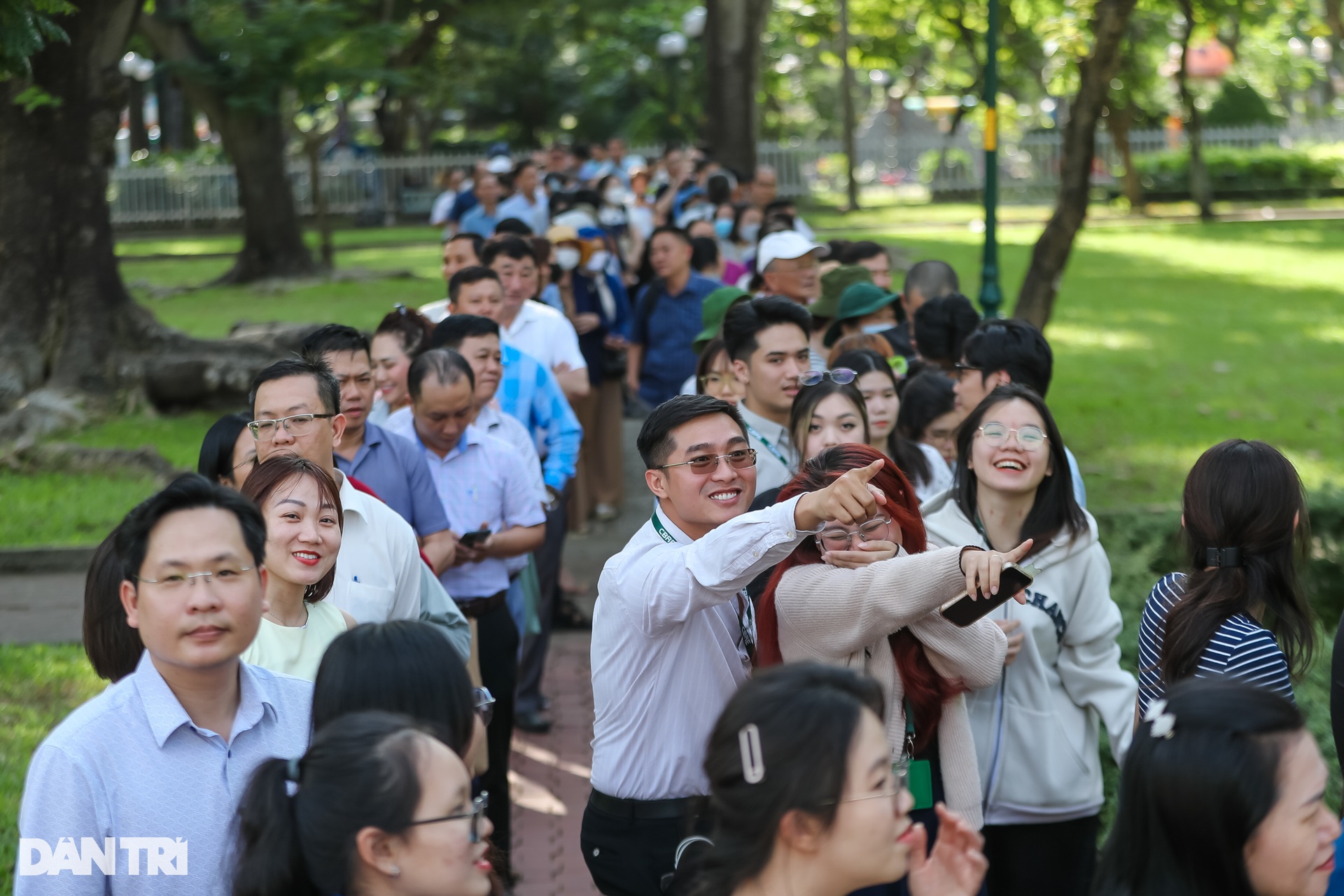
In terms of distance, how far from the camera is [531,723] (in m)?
7.04

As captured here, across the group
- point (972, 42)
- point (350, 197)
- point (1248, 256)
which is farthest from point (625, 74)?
point (1248, 256)

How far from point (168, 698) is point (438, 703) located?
0.55m

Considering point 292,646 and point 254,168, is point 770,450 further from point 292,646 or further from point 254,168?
point 254,168

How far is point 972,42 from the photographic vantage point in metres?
30.5

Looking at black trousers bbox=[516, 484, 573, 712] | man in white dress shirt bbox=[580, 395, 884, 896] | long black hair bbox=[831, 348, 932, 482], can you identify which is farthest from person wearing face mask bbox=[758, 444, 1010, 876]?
black trousers bbox=[516, 484, 573, 712]

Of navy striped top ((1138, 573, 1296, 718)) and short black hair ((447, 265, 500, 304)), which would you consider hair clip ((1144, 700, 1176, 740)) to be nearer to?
navy striped top ((1138, 573, 1296, 718))

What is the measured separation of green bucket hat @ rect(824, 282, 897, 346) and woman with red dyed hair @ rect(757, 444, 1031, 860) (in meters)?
3.45

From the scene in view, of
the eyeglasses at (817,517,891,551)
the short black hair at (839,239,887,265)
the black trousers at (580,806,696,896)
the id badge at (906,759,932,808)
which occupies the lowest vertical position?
the black trousers at (580,806,696,896)

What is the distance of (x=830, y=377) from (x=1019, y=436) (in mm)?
994

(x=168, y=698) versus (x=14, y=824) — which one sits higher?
(x=168, y=698)

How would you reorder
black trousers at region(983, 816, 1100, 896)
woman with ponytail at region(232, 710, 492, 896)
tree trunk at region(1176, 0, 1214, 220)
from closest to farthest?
woman with ponytail at region(232, 710, 492, 896), black trousers at region(983, 816, 1100, 896), tree trunk at region(1176, 0, 1214, 220)

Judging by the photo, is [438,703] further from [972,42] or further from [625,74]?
[625,74]

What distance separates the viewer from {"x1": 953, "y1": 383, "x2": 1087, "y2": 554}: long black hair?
443 centimetres

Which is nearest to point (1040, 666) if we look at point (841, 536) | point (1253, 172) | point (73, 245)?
point (841, 536)
